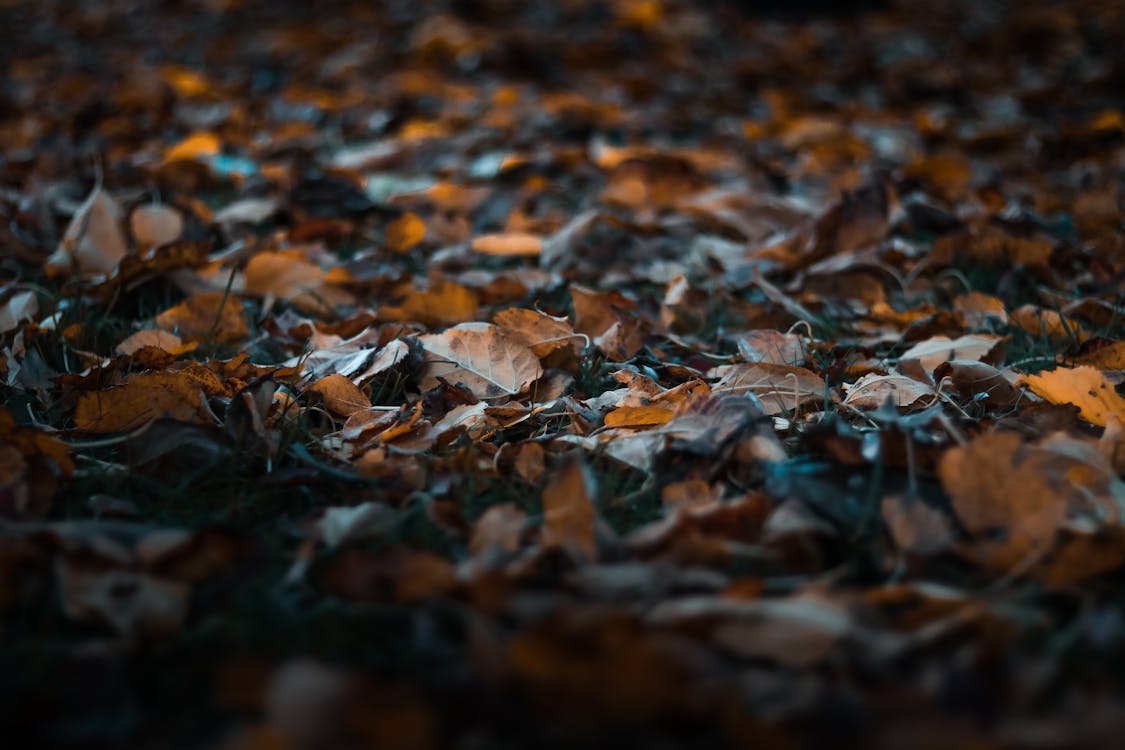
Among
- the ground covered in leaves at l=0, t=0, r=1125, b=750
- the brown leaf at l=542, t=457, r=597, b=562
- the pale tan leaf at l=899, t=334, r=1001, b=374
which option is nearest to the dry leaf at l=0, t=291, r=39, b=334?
the ground covered in leaves at l=0, t=0, r=1125, b=750

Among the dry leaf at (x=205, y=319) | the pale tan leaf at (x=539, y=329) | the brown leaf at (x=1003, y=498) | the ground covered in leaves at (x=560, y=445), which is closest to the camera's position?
the ground covered in leaves at (x=560, y=445)

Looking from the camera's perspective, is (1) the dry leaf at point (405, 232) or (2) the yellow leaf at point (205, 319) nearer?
(2) the yellow leaf at point (205, 319)

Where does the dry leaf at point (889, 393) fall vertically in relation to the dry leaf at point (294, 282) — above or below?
above

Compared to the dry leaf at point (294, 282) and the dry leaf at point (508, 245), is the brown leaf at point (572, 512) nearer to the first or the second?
the dry leaf at point (294, 282)

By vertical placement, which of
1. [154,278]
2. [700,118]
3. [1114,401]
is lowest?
[700,118]

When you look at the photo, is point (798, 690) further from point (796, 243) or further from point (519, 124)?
point (519, 124)

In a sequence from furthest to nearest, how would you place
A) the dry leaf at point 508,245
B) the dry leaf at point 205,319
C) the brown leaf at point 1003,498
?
the dry leaf at point 508,245 → the dry leaf at point 205,319 → the brown leaf at point 1003,498


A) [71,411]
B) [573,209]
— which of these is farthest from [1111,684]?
[573,209]

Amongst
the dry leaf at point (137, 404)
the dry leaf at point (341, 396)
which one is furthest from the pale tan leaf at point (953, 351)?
the dry leaf at point (137, 404)
